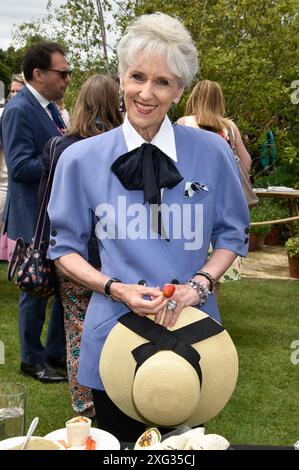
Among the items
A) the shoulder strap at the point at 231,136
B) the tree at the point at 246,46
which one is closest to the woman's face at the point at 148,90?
the shoulder strap at the point at 231,136

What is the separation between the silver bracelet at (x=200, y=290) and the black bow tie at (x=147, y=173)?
0.78 ft

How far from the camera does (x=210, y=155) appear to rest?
197 cm

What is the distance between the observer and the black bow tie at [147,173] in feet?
6.15

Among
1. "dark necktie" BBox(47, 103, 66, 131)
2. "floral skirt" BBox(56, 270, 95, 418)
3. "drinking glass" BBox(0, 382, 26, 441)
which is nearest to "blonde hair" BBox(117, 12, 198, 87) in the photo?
"drinking glass" BBox(0, 382, 26, 441)

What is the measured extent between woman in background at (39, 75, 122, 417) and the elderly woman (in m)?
1.33

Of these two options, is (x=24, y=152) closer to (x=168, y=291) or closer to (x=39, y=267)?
(x=39, y=267)

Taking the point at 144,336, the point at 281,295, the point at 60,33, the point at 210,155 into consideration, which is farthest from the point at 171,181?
the point at 60,33

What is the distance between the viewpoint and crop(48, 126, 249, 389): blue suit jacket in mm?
1897

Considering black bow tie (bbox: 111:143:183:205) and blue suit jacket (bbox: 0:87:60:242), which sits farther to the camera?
blue suit jacket (bbox: 0:87:60:242)

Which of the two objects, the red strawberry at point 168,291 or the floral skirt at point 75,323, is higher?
the red strawberry at point 168,291

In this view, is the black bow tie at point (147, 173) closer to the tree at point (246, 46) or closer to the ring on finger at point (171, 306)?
the ring on finger at point (171, 306)

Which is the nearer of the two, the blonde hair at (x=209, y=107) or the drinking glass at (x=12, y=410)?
the drinking glass at (x=12, y=410)

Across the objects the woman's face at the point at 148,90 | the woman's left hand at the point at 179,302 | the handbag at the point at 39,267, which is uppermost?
the woman's face at the point at 148,90

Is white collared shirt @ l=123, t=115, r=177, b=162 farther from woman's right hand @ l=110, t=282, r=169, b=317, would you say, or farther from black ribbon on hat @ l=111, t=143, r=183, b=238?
woman's right hand @ l=110, t=282, r=169, b=317
